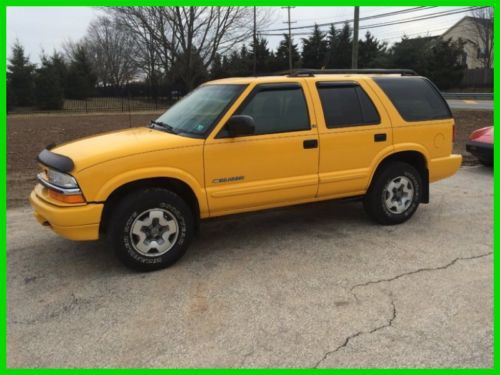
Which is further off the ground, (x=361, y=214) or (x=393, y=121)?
(x=393, y=121)

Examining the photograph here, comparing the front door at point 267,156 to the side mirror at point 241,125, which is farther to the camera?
the front door at point 267,156

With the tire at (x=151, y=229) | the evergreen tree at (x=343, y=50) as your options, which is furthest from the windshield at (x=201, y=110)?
the evergreen tree at (x=343, y=50)

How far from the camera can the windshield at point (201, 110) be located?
4379 millimetres

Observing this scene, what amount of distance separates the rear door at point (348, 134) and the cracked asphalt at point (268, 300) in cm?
48

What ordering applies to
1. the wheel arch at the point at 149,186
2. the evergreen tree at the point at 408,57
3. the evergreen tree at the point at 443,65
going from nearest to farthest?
the wheel arch at the point at 149,186 → the evergreen tree at the point at 443,65 → the evergreen tree at the point at 408,57

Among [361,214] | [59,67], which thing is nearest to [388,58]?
[59,67]

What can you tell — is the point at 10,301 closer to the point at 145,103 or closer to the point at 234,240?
the point at 234,240

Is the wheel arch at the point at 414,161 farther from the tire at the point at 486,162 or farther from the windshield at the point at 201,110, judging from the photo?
the tire at the point at 486,162

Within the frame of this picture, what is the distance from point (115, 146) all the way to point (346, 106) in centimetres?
252

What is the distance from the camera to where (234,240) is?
16.4ft

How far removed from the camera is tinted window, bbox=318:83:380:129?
4.85 meters

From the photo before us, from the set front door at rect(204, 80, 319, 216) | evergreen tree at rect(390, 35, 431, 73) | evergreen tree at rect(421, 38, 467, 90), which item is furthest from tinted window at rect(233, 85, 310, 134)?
evergreen tree at rect(390, 35, 431, 73)

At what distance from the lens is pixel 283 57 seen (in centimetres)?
4591

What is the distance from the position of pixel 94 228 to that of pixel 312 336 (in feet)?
6.88
